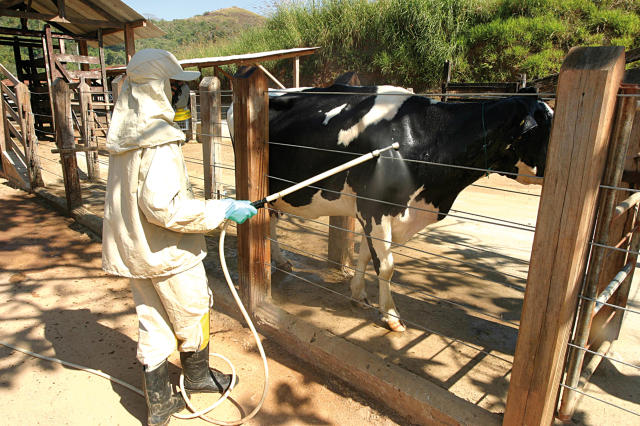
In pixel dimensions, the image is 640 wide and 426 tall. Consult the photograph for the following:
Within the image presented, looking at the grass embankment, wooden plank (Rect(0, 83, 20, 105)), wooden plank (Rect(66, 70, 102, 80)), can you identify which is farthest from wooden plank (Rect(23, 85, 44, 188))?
the grass embankment

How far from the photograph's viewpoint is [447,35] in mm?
14375

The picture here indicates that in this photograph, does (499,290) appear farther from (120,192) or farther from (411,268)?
(120,192)

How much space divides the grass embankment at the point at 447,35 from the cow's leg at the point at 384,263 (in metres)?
11.1

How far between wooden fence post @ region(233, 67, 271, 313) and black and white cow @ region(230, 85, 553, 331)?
0.51 m

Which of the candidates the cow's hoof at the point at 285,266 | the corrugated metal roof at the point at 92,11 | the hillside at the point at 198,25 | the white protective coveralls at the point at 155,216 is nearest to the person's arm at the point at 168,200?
the white protective coveralls at the point at 155,216

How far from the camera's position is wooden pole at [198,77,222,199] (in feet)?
16.0

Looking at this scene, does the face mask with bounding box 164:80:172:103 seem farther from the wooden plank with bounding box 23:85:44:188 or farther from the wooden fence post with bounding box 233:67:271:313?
the wooden plank with bounding box 23:85:44:188

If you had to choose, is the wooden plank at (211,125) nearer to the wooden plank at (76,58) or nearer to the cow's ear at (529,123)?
the cow's ear at (529,123)

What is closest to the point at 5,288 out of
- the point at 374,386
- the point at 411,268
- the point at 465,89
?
the point at 374,386

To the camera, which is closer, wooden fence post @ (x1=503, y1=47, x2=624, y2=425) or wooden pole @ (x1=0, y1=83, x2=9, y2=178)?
wooden fence post @ (x1=503, y1=47, x2=624, y2=425)

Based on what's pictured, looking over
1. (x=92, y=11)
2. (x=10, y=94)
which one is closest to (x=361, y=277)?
(x=10, y=94)

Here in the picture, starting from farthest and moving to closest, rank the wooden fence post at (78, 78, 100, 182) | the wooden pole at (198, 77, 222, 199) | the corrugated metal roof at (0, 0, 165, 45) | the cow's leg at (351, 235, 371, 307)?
the corrugated metal roof at (0, 0, 165, 45), the wooden fence post at (78, 78, 100, 182), the wooden pole at (198, 77, 222, 199), the cow's leg at (351, 235, 371, 307)

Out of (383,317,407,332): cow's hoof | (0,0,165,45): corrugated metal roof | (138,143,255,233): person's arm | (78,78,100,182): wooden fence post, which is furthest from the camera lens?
(0,0,165,45): corrugated metal roof

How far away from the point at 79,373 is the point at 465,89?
937cm
